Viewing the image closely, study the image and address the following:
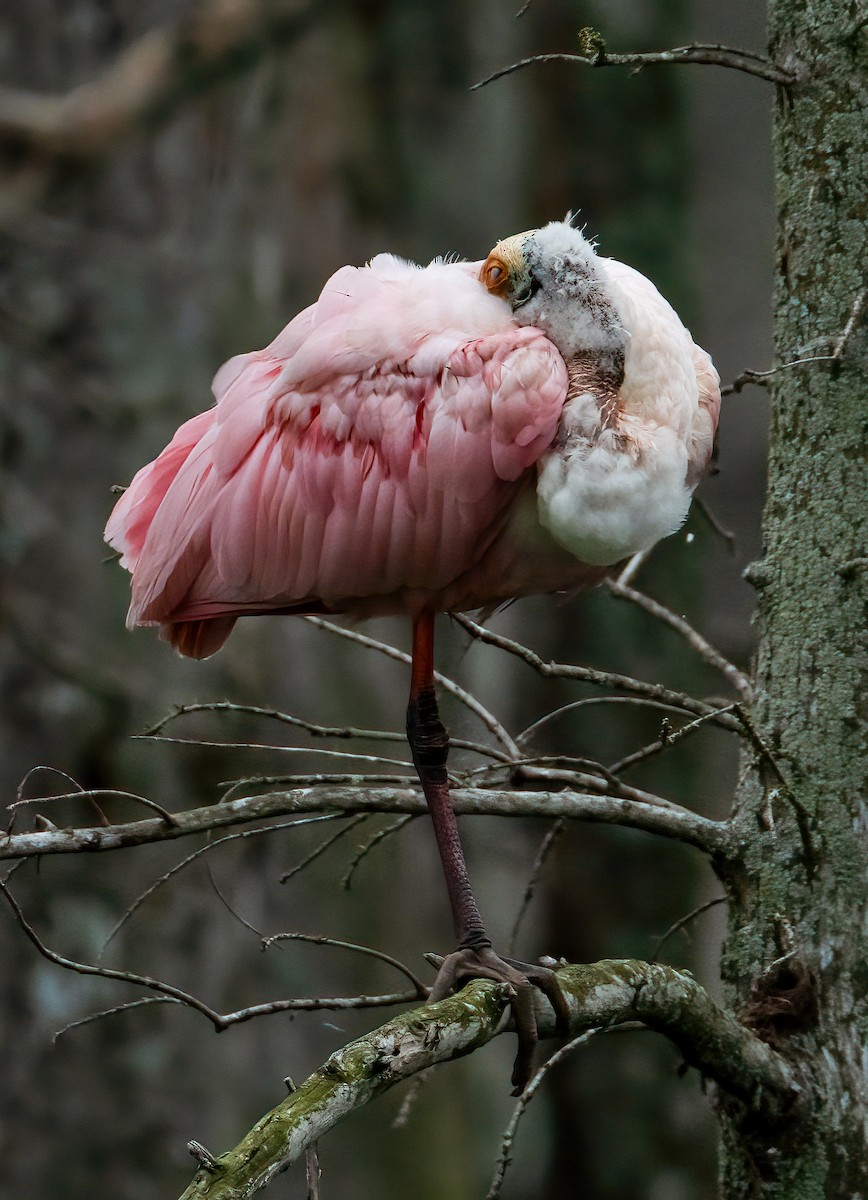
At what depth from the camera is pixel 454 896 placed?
9.57 feet

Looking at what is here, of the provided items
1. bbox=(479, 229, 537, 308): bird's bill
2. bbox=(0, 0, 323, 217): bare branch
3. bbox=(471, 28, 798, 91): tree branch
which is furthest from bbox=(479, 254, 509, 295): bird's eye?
bbox=(0, 0, 323, 217): bare branch

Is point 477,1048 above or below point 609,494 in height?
below

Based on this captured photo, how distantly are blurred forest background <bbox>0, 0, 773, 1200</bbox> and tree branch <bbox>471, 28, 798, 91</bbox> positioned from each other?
6.62ft

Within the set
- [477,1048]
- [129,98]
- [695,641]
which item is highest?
[129,98]

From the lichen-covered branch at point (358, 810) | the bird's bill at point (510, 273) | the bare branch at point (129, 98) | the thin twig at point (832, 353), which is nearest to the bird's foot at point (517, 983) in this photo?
the lichen-covered branch at point (358, 810)

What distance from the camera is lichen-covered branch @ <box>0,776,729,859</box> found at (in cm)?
218

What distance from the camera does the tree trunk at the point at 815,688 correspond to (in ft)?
8.26

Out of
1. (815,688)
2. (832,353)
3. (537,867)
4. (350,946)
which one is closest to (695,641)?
(815,688)

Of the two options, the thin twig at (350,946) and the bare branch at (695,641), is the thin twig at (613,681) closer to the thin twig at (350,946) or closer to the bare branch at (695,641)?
the bare branch at (695,641)

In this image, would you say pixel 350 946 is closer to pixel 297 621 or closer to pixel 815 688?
pixel 815 688

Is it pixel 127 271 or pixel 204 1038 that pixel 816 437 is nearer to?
pixel 127 271

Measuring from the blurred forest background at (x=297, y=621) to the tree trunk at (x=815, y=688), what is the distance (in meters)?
1.87

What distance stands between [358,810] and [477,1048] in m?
0.45

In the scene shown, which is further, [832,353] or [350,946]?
[832,353]
